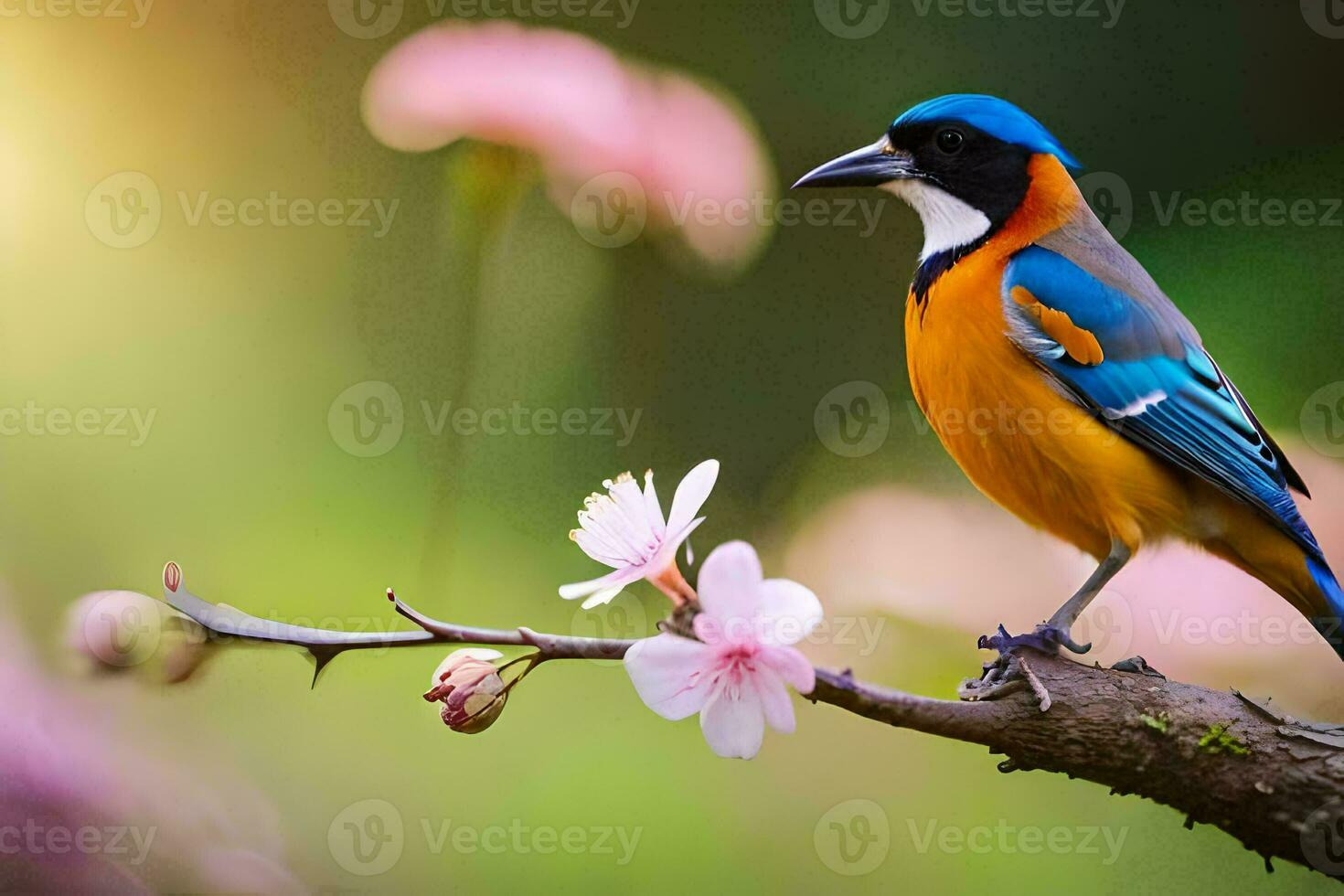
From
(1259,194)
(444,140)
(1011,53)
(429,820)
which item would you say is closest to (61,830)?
(429,820)

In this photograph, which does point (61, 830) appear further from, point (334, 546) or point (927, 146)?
point (927, 146)

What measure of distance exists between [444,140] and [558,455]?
39 centimetres

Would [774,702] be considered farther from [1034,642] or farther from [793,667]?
[1034,642]

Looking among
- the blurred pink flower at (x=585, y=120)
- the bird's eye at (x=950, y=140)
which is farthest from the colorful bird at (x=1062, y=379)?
the blurred pink flower at (x=585, y=120)

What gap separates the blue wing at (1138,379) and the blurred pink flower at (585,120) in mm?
441

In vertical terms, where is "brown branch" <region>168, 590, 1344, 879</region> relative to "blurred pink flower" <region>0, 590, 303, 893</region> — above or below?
above

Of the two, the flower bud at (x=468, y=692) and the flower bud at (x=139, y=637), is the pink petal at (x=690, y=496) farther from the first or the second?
the flower bud at (x=139, y=637)

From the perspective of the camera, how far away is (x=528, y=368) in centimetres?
150

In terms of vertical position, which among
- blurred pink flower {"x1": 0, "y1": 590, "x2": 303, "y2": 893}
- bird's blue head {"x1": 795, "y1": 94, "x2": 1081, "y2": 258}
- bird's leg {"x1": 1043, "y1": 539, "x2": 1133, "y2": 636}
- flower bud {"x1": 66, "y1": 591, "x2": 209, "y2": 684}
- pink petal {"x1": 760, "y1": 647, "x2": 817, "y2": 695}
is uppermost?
bird's blue head {"x1": 795, "y1": 94, "x2": 1081, "y2": 258}

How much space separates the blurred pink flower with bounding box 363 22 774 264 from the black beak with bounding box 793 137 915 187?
0.27 meters

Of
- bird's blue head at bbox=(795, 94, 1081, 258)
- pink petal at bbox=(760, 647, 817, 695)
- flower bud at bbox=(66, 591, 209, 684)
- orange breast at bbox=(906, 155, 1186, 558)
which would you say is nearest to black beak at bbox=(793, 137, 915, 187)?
bird's blue head at bbox=(795, 94, 1081, 258)

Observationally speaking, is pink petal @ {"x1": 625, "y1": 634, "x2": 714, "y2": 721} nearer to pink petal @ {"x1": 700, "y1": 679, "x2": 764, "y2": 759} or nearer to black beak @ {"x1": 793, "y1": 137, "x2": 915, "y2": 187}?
pink petal @ {"x1": 700, "y1": 679, "x2": 764, "y2": 759}

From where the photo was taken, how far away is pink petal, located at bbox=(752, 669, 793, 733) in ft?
2.40

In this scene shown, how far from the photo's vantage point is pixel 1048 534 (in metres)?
1.18
